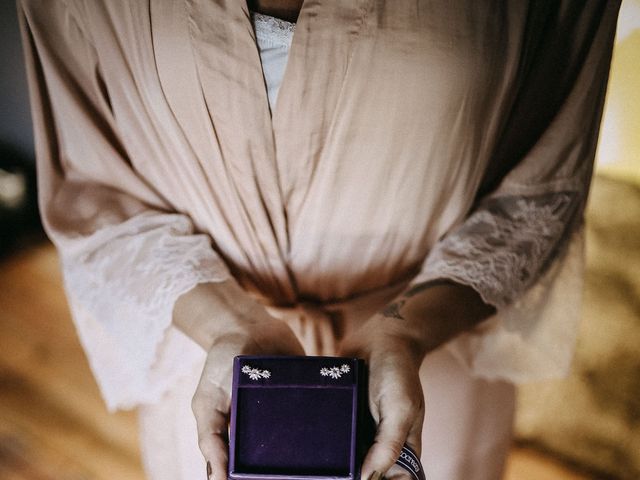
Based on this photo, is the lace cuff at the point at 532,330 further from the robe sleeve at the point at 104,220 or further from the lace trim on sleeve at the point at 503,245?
the robe sleeve at the point at 104,220

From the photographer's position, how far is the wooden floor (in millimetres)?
1383

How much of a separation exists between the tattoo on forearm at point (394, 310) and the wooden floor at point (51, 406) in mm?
923

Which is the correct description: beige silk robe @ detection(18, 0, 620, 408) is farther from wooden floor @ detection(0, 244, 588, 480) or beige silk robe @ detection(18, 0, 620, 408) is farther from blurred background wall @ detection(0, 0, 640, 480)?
wooden floor @ detection(0, 244, 588, 480)

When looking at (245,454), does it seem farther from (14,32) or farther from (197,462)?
(14,32)

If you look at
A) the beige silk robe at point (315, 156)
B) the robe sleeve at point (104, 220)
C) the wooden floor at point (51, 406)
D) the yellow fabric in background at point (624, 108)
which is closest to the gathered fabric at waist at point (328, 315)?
the beige silk robe at point (315, 156)

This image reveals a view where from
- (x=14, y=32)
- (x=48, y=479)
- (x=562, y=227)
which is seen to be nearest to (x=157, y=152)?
A: (x=562, y=227)

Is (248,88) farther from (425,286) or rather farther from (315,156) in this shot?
(425,286)

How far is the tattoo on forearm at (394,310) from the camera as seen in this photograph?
65 centimetres

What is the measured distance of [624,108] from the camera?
0.95 meters

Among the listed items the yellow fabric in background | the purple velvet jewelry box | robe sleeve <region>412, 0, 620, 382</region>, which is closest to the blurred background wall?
the yellow fabric in background

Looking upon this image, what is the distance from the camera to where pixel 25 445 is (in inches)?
55.0

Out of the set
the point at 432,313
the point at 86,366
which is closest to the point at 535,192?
the point at 432,313

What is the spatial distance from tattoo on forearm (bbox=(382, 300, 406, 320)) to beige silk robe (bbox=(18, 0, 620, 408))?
4 centimetres

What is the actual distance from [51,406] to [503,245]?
1.20 meters
